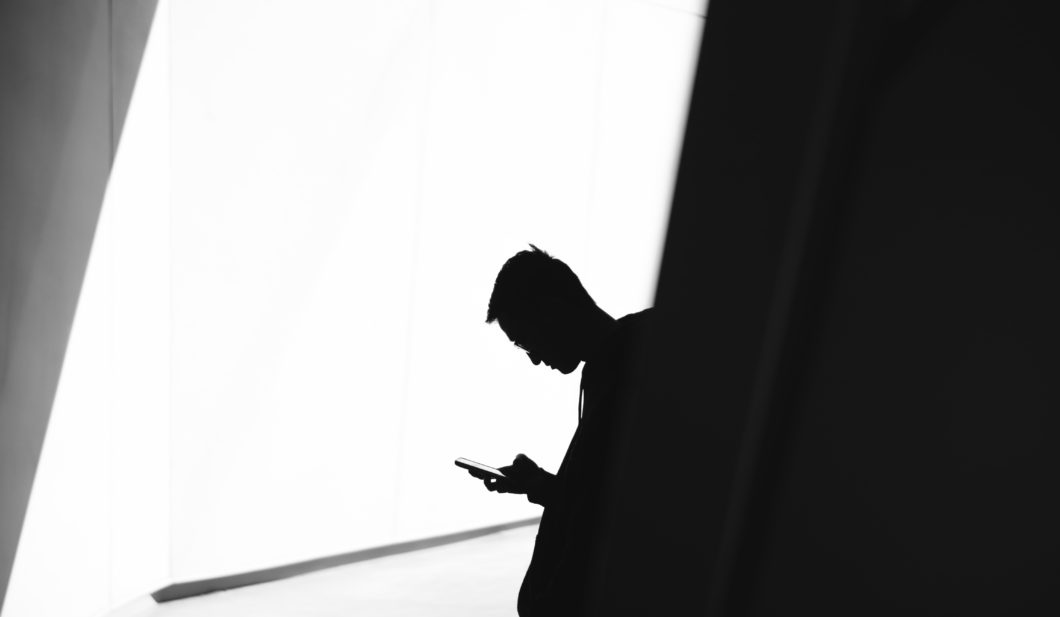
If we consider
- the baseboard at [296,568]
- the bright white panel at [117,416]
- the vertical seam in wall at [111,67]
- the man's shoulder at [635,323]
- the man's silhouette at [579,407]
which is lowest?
the baseboard at [296,568]

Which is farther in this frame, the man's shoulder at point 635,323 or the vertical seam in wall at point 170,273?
the vertical seam in wall at point 170,273

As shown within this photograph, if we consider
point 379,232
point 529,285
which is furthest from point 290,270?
point 529,285

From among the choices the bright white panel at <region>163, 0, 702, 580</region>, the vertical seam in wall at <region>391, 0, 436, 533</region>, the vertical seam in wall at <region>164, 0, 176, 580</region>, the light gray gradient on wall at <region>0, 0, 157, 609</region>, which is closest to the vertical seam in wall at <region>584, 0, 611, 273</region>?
the bright white panel at <region>163, 0, 702, 580</region>

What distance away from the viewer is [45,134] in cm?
263

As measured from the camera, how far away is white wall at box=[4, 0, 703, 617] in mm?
3141

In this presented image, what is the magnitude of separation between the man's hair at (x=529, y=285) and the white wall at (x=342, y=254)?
2.15 meters

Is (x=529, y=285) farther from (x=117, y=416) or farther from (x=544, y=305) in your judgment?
(x=117, y=416)

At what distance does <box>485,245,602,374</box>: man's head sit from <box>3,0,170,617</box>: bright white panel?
7.03 ft

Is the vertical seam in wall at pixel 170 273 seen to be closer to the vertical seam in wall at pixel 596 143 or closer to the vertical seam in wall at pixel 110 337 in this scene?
the vertical seam in wall at pixel 110 337

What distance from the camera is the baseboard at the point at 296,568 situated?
3488mm

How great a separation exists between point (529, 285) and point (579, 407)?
0.89 ft

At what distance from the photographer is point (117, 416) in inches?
120

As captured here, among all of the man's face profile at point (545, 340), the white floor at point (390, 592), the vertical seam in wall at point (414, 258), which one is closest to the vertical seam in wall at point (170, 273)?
the white floor at point (390, 592)

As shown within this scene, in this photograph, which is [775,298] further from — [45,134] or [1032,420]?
[45,134]
